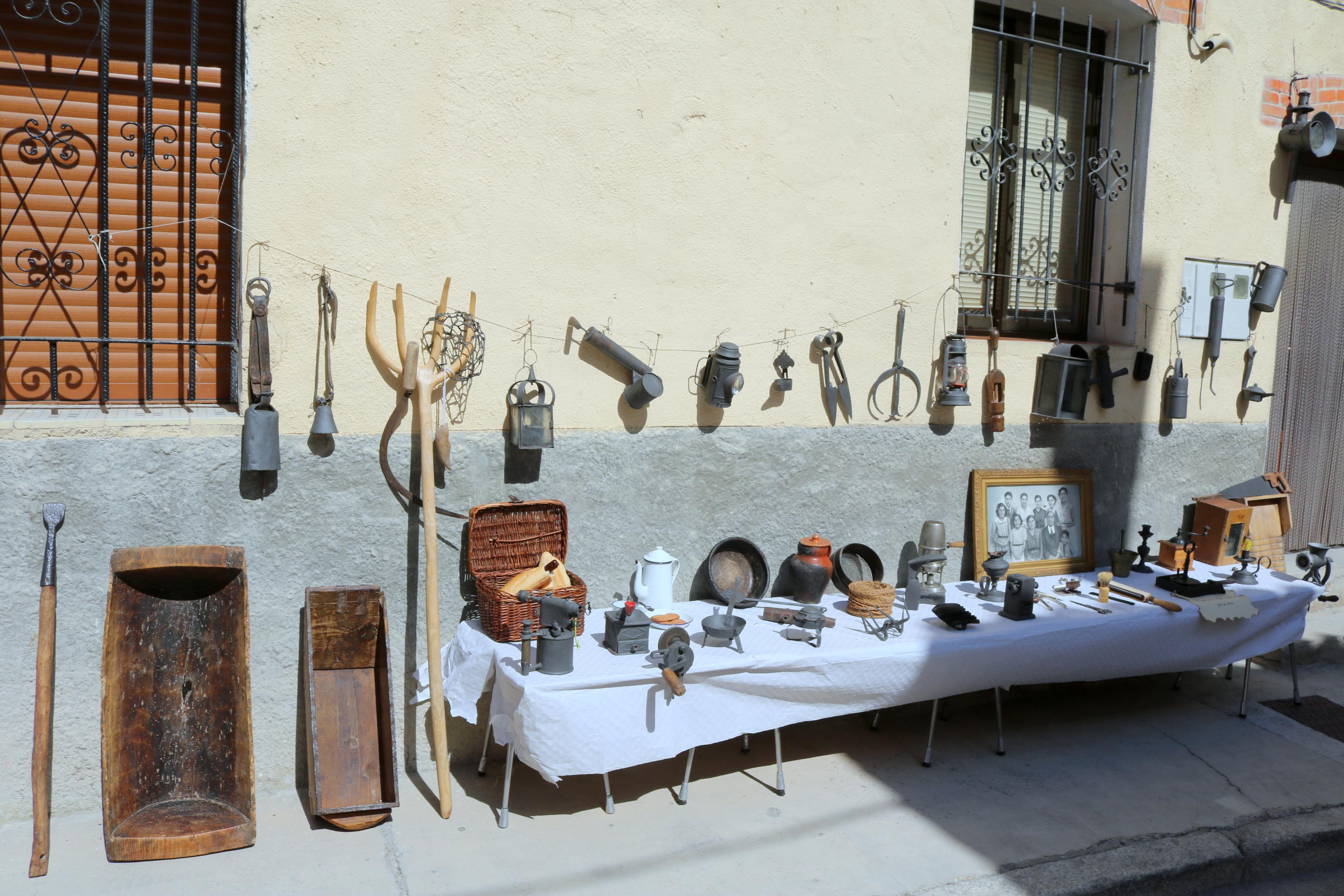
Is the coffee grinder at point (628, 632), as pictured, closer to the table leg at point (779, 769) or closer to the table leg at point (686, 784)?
the table leg at point (686, 784)

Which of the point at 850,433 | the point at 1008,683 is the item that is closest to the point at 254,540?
the point at 850,433

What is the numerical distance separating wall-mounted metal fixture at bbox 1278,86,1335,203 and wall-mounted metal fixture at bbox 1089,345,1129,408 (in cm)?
152

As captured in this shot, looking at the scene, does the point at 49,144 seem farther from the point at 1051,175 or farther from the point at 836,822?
the point at 1051,175

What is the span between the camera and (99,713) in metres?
3.26

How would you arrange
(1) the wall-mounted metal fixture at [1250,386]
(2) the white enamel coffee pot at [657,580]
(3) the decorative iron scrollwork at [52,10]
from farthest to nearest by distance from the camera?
(1) the wall-mounted metal fixture at [1250,386]
(2) the white enamel coffee pot at [657,580]
(3) the decorative iron scrollwork at [52,10]

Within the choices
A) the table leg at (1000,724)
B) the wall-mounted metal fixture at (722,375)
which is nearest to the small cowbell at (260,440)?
the wall-mounted metal fixture at (722,375)

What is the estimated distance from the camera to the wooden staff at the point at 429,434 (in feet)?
11.1

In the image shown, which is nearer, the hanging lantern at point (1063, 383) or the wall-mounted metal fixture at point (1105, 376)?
the hanging lantern at point (1063, 383)

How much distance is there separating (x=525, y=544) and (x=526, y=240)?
1.13 m

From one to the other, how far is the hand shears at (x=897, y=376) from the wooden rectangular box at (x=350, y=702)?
2.25 metres

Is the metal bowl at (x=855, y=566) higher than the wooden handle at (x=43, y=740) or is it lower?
higher

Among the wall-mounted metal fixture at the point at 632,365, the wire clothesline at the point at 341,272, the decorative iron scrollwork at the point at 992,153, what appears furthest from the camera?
the decorative iron scrollwork at the point at 992,153

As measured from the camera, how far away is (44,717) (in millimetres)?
2914

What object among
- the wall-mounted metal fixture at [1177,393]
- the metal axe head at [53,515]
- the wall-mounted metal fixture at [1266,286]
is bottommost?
the metal axe head at [53,515]
